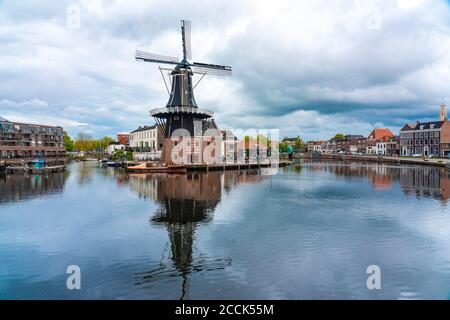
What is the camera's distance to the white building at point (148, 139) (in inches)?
3056

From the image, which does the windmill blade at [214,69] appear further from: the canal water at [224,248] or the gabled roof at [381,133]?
the gabled roof at [381,133]

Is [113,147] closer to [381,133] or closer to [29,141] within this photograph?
[29,141]

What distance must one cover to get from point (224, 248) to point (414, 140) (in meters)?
114

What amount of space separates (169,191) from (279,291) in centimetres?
2446

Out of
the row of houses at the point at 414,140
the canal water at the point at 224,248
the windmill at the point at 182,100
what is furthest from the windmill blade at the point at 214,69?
the row of houses at the point at 414,140

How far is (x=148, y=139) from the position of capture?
84.8m

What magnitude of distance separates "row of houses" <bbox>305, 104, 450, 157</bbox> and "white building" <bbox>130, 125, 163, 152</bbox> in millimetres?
84547

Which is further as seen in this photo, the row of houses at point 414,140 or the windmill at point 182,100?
the row of houses at point 414,140

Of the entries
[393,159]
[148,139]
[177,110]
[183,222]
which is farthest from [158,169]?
[393,159]

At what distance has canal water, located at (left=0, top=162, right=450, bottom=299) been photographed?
1091 centimetres

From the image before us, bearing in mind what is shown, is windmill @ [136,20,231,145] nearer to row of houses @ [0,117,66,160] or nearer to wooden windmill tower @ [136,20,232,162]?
wooden windmill tower @ [136,20,232,162]

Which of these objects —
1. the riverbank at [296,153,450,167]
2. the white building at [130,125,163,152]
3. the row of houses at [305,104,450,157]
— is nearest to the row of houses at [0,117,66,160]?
the white building at [130,125,163,152]

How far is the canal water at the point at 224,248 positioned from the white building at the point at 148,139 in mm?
50514
